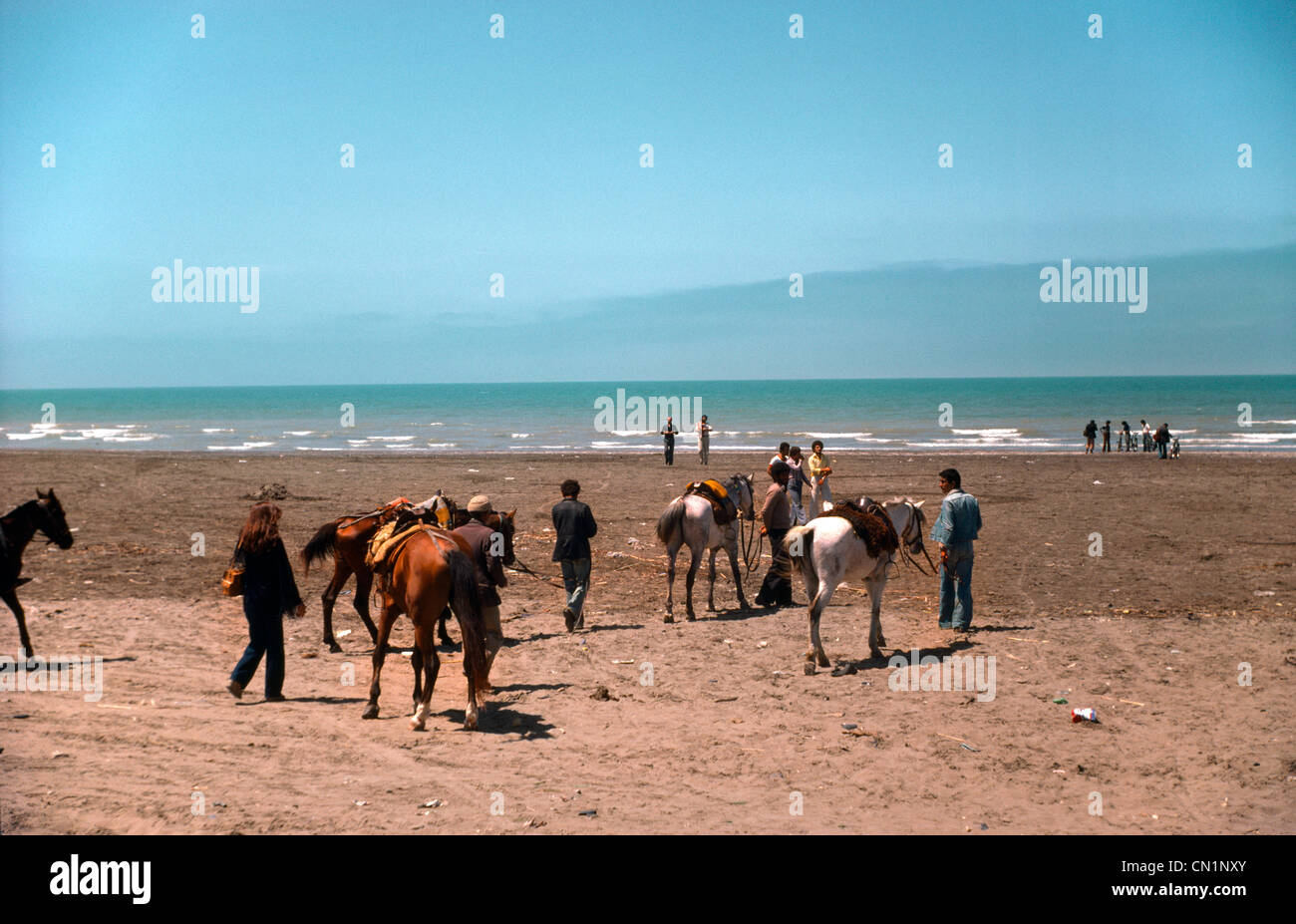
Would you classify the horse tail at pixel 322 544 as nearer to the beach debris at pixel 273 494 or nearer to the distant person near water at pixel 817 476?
the distant person near water at pixel 817 476

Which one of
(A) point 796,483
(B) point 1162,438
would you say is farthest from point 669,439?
(B) point 1162,438

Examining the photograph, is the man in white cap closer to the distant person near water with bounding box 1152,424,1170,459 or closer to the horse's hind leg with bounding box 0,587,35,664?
the horse's hind leg with bounding box 0,587,35,664

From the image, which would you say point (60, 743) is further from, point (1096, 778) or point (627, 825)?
point (1096, 778)

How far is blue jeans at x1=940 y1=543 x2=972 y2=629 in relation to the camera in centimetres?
1091

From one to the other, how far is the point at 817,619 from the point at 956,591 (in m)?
2.78

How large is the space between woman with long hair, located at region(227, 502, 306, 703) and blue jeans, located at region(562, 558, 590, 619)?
146 inches


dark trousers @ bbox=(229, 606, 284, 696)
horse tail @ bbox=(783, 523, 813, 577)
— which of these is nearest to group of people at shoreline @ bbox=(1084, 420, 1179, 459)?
horse tail @ bbox=(783, 523, 813, 577)

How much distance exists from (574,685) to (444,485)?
21.0 m

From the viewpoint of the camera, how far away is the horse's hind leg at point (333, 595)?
33.9 feet

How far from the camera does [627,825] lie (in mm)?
6098

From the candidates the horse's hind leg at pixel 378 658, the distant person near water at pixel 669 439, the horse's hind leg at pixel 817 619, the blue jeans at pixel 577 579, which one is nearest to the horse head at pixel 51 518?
the horse's hind leg at pixel 378 658

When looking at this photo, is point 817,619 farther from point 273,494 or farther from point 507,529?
point 273,494

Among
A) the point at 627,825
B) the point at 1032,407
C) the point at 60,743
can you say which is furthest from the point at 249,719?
the point at 1032,407

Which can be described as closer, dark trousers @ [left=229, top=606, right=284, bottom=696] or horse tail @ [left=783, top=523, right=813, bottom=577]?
dark trousers @ [left=229, top=606, right=284, bottom=696]
